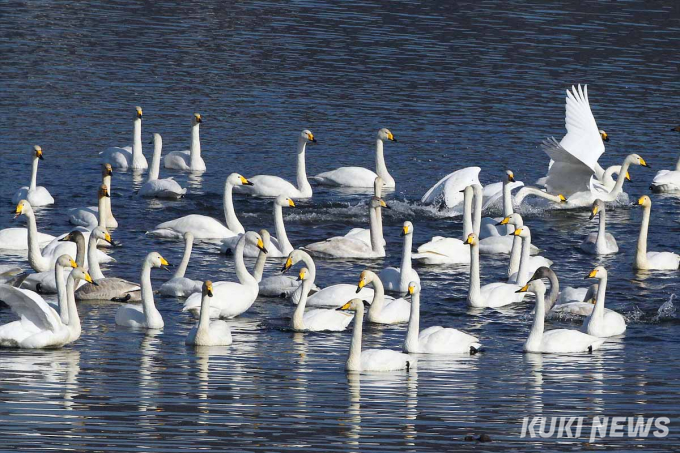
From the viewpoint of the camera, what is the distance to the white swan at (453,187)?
867 inches

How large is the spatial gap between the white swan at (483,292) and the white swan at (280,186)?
6568 mm

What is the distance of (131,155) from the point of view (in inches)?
1022

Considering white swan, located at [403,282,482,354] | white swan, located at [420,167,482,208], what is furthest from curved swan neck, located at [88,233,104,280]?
white swan, located at [420,167,482,208]

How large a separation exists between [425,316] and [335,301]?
3.50 ft

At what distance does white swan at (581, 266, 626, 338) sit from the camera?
15312 mm

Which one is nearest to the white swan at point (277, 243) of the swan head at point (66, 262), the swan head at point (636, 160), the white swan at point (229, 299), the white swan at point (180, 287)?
the white swan at point (180, 287)

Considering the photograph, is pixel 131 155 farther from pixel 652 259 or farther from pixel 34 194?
pixel 652 259

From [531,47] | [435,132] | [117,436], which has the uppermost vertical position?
[531,47]

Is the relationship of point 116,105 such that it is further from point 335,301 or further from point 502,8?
point 502,8

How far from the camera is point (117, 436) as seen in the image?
1105cm

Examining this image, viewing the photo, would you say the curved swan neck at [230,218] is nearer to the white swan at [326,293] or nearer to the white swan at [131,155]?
the white swan at [326,293]

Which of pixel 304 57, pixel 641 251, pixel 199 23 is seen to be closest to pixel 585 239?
pixel 641 251

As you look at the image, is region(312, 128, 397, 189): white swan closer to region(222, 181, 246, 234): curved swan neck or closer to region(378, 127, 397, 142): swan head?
region(378, 127, 397, 142): swan head

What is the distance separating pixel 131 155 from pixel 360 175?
445 cm
